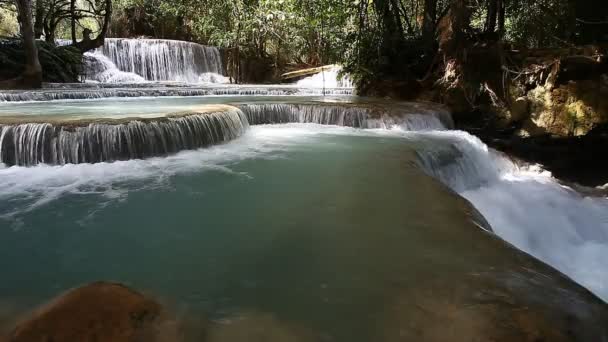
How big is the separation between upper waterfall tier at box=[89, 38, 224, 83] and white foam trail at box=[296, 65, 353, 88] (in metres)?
5.34

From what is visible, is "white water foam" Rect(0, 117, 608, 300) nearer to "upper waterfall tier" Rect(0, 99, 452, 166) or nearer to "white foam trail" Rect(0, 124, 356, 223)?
"white foam trail" Rect(0, 124, 356, 223)

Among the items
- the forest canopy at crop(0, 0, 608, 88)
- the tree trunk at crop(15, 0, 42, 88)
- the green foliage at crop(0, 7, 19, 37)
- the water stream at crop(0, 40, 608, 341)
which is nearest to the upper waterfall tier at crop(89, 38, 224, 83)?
the forest canopy at crop(0, 0, 608, 88)

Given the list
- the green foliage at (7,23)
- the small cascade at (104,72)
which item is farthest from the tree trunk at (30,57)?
the green foliage at (7,23)

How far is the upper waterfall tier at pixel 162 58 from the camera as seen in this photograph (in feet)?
64.1

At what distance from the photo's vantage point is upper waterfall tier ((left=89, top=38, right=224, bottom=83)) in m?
19.5

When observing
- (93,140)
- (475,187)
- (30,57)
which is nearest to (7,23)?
(30,57)

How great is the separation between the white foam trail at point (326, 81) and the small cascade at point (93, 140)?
43.0 feet

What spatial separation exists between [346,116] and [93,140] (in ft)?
17.4

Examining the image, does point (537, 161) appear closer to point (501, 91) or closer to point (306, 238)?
point (501, 91)

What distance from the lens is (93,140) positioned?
5.57 metres

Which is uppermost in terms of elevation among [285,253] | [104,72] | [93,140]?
[104,72]

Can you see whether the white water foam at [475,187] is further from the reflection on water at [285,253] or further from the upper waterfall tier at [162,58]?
the upper waterfall tier at [162,58]

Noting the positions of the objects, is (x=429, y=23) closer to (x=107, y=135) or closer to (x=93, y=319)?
(x=107, y=135)

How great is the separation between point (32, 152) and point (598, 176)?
1010 centimetres
